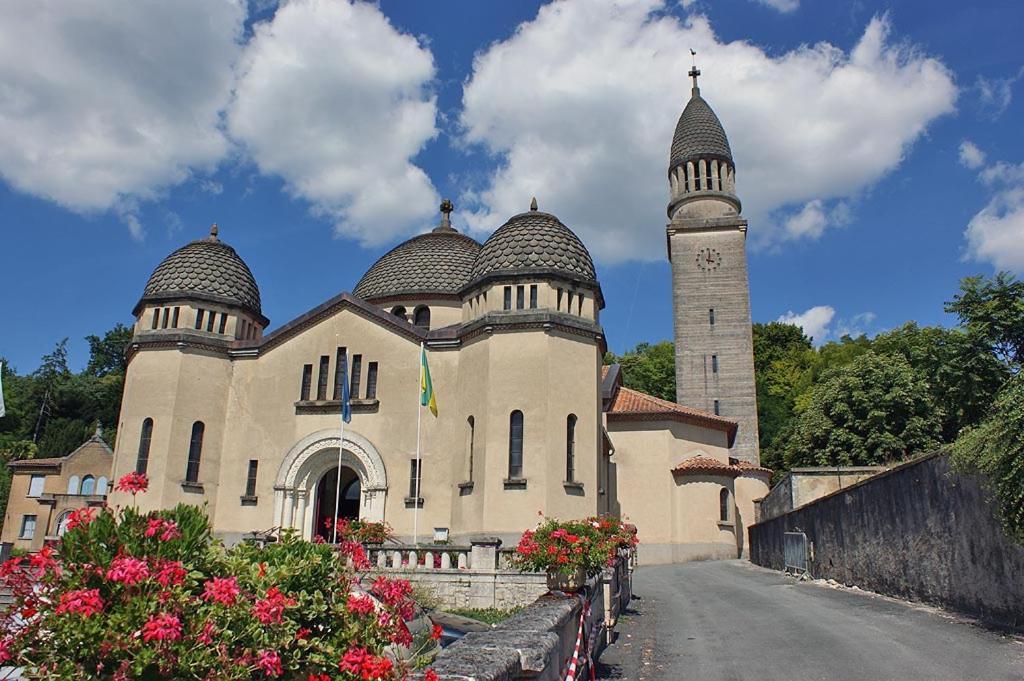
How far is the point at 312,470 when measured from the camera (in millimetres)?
24781

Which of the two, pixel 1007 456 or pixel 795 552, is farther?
pixel 795 552

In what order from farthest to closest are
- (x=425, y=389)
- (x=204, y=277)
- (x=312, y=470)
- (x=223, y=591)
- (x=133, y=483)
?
(x=204, y=277), (x=312, y=470), (x=425, y=389), (x=133, y=483), (x=223, y=591)

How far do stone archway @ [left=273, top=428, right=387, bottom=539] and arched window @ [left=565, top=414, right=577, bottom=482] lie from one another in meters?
6.13

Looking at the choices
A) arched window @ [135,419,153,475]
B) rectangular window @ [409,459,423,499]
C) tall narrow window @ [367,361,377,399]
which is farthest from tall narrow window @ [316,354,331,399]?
arched window @ [135,419,153,475]

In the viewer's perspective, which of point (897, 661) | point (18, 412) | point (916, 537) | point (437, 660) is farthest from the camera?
point (18, 412)

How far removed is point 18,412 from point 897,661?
264ft

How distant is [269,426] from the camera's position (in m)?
25.2

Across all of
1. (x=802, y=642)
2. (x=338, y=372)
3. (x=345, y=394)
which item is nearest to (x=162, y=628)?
(x=802, y=642)

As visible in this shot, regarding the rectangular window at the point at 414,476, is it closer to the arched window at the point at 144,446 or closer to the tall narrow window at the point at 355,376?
the tall narrow window at the point at 355,376

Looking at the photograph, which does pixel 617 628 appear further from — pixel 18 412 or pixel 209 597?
pixel 18 412

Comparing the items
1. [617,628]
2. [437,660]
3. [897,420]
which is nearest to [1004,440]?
[617,628]

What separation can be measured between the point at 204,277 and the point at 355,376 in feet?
23.1

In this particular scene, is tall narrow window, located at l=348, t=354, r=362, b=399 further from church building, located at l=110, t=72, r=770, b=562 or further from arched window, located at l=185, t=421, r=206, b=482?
arched window, located at l=185, t=421, r=206, b=482

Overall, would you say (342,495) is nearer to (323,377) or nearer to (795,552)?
(323,377)
